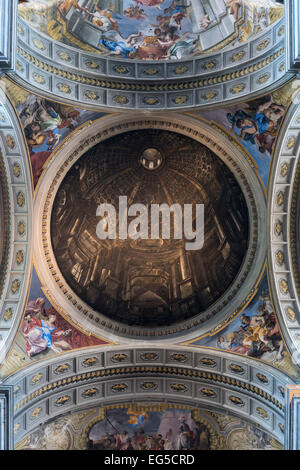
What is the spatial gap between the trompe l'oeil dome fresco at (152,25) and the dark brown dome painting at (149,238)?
2.75 m

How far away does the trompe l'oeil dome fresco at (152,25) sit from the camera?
19219 millimetres

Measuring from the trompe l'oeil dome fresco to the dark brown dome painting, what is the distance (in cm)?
275

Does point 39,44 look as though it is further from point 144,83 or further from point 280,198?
point 280,198

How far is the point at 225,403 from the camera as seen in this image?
20953 millimetres

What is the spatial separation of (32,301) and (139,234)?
4211mm

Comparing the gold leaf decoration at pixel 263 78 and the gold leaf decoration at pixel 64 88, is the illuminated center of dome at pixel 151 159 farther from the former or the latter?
the gold leaf decoration at pixel 263 78

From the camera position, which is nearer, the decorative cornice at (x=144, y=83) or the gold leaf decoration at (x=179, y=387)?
the decorative cornice at (x=144, y=83)

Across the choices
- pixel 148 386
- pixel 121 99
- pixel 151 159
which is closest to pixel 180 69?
pixel 121 99

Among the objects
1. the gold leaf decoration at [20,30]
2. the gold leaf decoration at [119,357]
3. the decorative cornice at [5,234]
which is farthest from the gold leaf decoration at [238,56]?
the gold leaf decoration at [119,357]

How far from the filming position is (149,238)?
22.7m

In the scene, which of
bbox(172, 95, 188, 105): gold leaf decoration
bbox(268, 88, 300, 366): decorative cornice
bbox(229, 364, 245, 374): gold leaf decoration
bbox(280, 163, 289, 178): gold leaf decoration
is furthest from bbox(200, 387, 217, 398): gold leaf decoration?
bbox(172, 95, 188, 105): gold leaf decoration

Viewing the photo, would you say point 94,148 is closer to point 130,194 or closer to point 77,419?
point 130,194

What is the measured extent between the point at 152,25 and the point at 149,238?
264 inches

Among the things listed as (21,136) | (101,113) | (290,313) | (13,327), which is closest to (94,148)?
(101,113)
